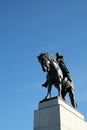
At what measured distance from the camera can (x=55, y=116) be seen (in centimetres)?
1402

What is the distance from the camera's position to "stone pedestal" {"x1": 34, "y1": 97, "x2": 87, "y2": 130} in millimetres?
13875

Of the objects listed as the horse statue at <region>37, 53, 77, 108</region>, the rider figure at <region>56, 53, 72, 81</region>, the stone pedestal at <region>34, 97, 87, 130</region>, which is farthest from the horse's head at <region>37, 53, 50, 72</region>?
the stone pedestal at <region>34, 97, 87, 130</region>

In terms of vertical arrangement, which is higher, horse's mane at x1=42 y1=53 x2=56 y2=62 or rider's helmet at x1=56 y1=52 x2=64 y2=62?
rider's helmet at x1=56 y1=52 x2=64 y2=62

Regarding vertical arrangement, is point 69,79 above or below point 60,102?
above

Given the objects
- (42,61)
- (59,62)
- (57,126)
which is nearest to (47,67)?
(42,61)

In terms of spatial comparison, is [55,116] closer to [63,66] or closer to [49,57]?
[49,57]

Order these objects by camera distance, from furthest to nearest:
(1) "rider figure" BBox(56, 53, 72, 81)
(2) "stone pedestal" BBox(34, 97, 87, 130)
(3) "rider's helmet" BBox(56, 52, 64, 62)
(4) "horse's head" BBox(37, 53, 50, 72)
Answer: (3) "rider's helmet" BBox(56, 52, 64, 62) → (1) "rider figure" BBox(56, 53, 72, 81) → (4) "horse's head" BBox(37, 53, 50, 72) → (2) "stone pedestal" BBox(34, 97, 87, 130)

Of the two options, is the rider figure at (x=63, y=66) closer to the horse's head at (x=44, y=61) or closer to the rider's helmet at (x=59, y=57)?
the rider's helmet at (x=59, y=57)

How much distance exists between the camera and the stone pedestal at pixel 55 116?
13875 mm

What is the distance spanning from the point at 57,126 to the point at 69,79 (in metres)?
3.92

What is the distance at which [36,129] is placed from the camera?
14.2 meters

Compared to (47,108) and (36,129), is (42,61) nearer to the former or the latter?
(47,108)

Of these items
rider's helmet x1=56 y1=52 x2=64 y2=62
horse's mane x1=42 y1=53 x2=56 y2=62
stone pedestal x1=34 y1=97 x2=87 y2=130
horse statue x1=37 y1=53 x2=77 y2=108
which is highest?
rider's helmet x1=56 y1=52 x2=64 y2=62

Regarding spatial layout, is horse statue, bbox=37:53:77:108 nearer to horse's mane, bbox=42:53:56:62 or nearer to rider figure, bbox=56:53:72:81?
horse's mane, bbox=42:53:56:62
